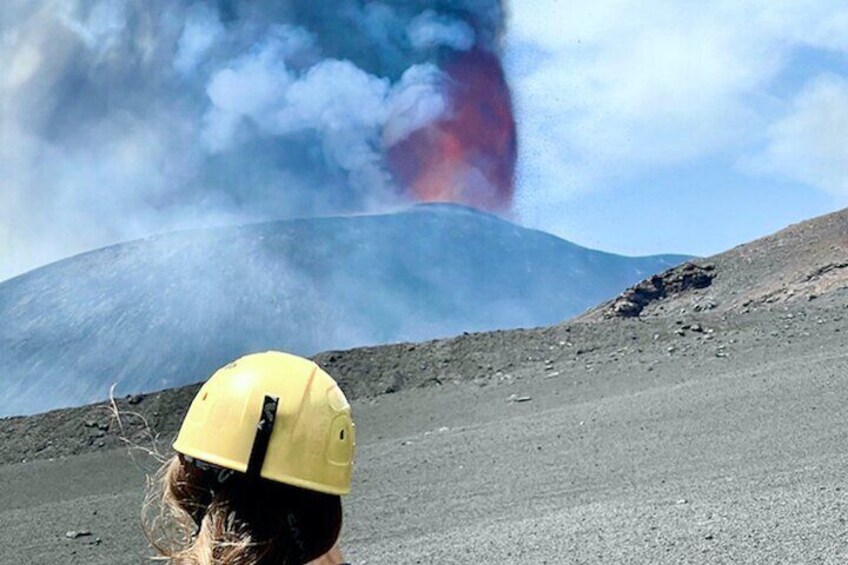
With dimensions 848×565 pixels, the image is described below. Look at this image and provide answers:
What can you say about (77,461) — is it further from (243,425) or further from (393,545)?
(243,425)

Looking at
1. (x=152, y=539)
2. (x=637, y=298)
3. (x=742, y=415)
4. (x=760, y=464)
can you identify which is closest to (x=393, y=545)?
(x=760, y=464)

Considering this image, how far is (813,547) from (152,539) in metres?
4.01

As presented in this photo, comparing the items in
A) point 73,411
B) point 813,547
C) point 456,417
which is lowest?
point 813,547

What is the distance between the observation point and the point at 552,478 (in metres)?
7.68

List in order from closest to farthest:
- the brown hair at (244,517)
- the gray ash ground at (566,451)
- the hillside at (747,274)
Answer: the brown hair at (244,517) → the gray ash ground at (566,451) → the hillside at (747,274)

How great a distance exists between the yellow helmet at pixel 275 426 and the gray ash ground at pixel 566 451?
2.25ft

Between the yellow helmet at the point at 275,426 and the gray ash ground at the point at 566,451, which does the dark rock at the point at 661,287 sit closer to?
the gray ash ground at the point at 566,451

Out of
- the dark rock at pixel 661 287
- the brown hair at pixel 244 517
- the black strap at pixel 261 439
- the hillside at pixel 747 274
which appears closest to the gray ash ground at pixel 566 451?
the brown hair at pixel 244 517

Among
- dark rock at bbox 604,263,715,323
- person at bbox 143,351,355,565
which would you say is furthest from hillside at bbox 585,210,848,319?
person at bbox 143,351,355,565

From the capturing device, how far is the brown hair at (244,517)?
1.26m

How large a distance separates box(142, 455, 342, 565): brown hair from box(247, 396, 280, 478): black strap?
3 centimetres

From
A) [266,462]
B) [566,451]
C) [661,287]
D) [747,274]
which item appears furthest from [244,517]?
[747,274]

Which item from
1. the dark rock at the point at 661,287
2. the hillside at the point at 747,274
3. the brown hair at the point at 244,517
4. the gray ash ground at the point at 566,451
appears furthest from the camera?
the dark rock at the point at 661,287

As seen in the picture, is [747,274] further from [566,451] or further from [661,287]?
[566,451]
